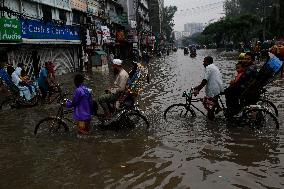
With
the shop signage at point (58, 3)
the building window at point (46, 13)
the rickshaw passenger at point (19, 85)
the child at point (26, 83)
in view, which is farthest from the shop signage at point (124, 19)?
the rickshaw passenger at point (19, 85)

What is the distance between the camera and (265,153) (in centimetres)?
759

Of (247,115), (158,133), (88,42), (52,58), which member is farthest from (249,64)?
(88,42)

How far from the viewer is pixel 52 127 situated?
9750 millimetres

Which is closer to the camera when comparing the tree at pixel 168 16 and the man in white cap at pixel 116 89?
the man in white cap at pixel 116 89

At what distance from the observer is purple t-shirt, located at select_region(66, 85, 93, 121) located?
903 cm

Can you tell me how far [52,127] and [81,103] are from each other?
1160mm

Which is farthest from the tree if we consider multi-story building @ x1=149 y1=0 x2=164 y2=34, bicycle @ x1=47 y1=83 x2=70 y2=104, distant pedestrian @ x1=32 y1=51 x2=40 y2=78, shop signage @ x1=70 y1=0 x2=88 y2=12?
bicycle @ x1=47 y1=83 x2=70 y2=104

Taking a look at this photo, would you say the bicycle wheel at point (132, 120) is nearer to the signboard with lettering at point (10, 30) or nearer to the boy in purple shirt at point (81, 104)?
the boy in purple shirt at point (81, 104)

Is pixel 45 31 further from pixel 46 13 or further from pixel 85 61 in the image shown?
pixel 85 61

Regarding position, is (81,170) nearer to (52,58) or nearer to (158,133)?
(158,133)

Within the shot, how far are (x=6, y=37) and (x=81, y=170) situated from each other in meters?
15.0

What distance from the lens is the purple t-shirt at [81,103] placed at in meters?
9.03

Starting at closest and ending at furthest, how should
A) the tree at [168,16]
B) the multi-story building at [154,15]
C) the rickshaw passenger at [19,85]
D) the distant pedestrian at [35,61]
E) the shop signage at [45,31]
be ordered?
the rickshaw passenger at [19,85], the shop signage at [45,31], the distant pedestrian at [35,61], the multi-story building at [154,15], the tree at [168,16]

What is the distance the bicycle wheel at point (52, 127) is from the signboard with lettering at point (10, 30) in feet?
37.4
